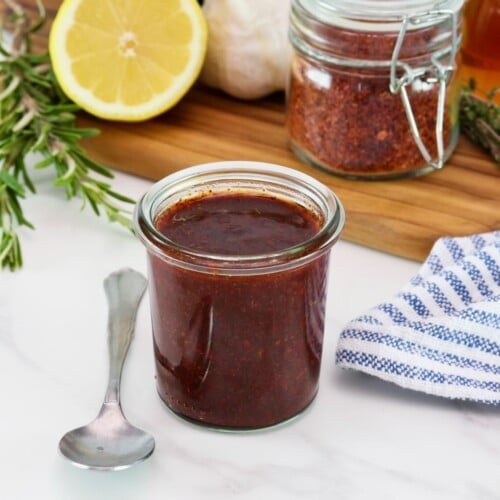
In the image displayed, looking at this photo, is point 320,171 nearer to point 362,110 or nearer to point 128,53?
point 362,110

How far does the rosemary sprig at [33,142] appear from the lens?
1429 millimetres

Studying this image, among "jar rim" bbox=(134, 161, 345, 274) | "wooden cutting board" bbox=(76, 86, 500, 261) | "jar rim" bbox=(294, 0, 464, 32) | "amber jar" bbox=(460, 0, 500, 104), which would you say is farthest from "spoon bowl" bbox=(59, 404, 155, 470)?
"amber jar" bbox=(460, 0, 500, 104)

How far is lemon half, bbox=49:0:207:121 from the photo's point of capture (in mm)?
1621

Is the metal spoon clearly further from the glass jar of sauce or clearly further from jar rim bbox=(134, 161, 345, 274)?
jar rim bbox=(134, 161, 345, 274)

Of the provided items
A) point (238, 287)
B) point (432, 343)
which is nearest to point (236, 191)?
point (238, 287)

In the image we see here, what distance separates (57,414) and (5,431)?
6cm

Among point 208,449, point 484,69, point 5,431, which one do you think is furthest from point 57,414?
point 484,69

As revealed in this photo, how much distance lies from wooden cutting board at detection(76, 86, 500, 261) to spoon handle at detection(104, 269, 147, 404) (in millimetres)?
318

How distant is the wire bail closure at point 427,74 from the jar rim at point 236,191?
348mm

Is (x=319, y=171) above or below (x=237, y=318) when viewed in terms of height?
below

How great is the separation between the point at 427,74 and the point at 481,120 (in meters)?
0.16

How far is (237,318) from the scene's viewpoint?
Result: 101 centimetres

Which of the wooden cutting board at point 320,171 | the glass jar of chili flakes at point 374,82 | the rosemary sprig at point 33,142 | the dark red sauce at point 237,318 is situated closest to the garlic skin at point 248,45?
the wooden cutting board at point 320,171

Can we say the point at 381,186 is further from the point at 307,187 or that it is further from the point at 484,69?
the point at 307,187
